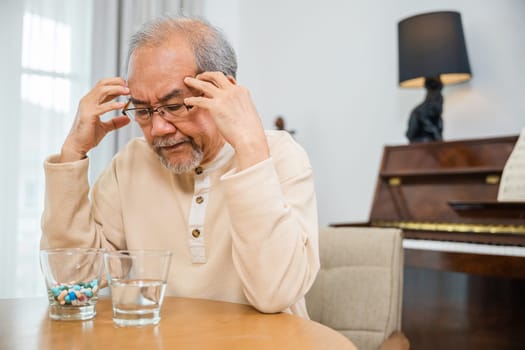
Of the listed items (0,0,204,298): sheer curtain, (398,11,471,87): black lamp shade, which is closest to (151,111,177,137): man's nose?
(398,11,471,87): black lamp shade

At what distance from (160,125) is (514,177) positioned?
1464mm

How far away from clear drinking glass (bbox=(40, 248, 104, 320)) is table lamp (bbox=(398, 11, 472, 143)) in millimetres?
2041

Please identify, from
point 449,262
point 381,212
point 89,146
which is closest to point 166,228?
point 89,146

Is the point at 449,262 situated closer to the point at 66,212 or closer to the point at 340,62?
the point at 66,212

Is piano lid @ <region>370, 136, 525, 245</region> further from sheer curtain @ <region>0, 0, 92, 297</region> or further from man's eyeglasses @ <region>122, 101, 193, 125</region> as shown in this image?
sheer curtain @ <region>0, 0, 92, 297</region>

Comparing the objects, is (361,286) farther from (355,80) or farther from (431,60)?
(355,80)

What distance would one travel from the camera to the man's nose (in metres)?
1.21

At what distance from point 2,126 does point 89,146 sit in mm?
2167

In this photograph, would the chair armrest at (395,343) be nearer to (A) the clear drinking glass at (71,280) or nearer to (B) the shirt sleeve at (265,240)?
(B) the shirt sleeve at (265,240)

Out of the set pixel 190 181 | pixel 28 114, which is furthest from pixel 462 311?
pixel 28 114

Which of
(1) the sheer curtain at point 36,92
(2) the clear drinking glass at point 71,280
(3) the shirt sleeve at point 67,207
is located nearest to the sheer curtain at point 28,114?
(1) the sheer curtain at point 36,92

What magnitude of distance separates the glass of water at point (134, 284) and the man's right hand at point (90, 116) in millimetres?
466

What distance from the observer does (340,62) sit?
3.48 meters

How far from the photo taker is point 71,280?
89cm
